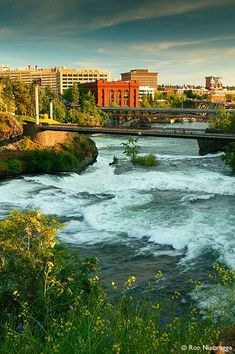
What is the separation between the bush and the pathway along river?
146cm

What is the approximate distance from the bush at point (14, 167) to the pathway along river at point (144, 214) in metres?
1.46

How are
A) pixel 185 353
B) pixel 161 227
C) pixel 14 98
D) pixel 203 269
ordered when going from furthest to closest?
pixel 14 98, pixel 161 227, pixel 203 269, pixel 185 353

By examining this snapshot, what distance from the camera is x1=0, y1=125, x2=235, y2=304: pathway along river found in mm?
23453

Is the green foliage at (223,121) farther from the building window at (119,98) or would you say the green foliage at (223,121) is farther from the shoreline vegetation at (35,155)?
the building window at (119,98)

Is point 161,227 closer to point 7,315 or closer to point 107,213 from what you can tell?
point 107,213

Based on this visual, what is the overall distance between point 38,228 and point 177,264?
13.1m

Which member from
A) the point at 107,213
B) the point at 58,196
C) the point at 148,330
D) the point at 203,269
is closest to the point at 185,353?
the point at 148,330

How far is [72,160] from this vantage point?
5516cm

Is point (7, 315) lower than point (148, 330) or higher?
lower

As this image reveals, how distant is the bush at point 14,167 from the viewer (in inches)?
1919

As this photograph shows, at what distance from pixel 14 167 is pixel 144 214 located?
21217 millimetres

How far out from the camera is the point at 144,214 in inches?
1308

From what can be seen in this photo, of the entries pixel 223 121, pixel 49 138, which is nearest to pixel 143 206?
pixel 49 138

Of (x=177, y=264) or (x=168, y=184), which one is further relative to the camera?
(x=168, y=184)
